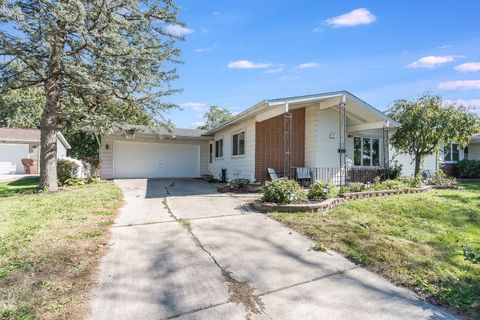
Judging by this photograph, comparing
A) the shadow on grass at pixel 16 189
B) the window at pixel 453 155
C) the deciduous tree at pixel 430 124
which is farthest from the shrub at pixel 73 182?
the window at pixel 453 155

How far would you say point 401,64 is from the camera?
42.3 ft

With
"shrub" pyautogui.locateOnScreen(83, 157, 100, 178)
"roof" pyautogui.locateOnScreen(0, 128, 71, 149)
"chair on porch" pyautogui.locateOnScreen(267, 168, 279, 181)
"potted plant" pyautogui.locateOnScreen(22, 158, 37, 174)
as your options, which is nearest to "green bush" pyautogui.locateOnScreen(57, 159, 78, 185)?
"shrub" pyautogui.locateOnScreen(83, 157, 100, 178)

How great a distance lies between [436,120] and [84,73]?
1429 centimetres

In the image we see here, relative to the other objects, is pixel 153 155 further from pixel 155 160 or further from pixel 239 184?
pixel 239 184

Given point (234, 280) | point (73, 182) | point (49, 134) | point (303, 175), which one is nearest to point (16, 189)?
point (73, 182)

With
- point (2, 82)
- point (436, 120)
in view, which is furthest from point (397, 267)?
point (2, 82)

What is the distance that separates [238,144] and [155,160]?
21.5ft

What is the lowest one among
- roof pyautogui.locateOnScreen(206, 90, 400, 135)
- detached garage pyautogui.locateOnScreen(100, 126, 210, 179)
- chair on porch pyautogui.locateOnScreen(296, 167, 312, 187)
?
chair on porch pyautogui.locateOnScreen(296, 167, 312, 187)

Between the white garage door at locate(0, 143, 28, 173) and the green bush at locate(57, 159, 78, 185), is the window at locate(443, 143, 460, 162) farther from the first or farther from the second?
the white garage door at locate(0, 143, 28, 173)

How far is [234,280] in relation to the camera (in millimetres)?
3344


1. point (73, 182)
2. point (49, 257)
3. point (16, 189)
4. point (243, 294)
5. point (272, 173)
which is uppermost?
point (272, 173)

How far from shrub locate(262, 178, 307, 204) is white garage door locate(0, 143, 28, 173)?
955 inches

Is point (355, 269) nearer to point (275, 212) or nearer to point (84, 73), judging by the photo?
point (275, 212)

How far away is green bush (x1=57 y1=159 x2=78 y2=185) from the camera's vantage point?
12.6 metres
